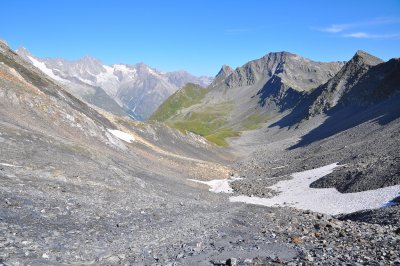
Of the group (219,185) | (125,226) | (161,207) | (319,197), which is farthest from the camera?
(219,185)

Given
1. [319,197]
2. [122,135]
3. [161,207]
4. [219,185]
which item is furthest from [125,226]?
[122,135]

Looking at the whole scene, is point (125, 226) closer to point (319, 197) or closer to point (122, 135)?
point (319, 197)

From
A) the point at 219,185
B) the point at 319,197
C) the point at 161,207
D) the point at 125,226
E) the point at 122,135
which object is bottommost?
the point at 219,185

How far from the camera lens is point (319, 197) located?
50938 millimetres

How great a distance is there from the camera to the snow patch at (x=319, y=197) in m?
41.2

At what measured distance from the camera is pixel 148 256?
1859 centimetres

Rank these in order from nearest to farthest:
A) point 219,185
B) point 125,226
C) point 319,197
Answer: point 125,226, point 319,197, point 219,185

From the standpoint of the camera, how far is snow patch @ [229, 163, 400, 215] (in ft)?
135

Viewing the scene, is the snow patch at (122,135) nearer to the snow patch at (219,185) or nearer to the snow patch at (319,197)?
the snow patch at (219,185)

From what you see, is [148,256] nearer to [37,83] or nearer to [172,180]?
[172,180]

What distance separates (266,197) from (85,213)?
117ft

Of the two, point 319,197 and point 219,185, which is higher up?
point 319,197

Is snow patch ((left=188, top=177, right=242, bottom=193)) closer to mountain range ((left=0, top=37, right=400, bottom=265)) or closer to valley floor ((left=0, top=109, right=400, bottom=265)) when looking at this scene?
mountain range ((left=0, top=37, right=400, bottom=265))

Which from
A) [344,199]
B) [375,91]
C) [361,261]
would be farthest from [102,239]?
[375,91]
